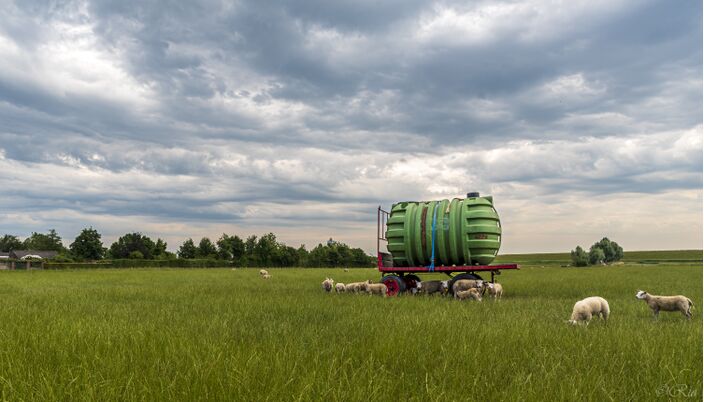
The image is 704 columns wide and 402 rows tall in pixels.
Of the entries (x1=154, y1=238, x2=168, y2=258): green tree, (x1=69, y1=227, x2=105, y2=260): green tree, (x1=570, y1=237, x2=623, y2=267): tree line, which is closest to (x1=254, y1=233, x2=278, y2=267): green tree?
(x1=154, y1=238, x2=168, y2=258): green tree

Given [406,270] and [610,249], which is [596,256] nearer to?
[610,249]

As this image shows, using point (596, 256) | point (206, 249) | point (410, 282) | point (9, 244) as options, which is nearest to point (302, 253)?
point (206, 249)

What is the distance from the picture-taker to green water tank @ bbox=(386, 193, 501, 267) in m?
14.8

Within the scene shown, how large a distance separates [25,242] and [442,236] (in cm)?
18796

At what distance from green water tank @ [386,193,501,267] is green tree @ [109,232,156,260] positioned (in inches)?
4310

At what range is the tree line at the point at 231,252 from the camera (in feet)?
274

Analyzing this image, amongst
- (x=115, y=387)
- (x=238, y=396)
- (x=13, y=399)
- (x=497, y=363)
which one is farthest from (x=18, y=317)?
(x=497, y=363)

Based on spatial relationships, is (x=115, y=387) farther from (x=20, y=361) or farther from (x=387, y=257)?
(x=387, y=257)

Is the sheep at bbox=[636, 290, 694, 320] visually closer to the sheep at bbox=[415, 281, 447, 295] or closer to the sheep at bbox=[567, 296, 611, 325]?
the sheep at bbox=[567, 296, 611, 325]

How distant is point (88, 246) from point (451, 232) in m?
110

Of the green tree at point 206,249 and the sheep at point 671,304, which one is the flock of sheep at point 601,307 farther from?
the green tree at point 206,249

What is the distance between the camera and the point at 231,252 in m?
99.5

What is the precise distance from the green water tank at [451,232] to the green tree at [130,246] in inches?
4310

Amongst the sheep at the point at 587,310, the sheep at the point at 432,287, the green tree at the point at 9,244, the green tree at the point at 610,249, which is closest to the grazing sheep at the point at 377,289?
the sheep at the point at 432,287
